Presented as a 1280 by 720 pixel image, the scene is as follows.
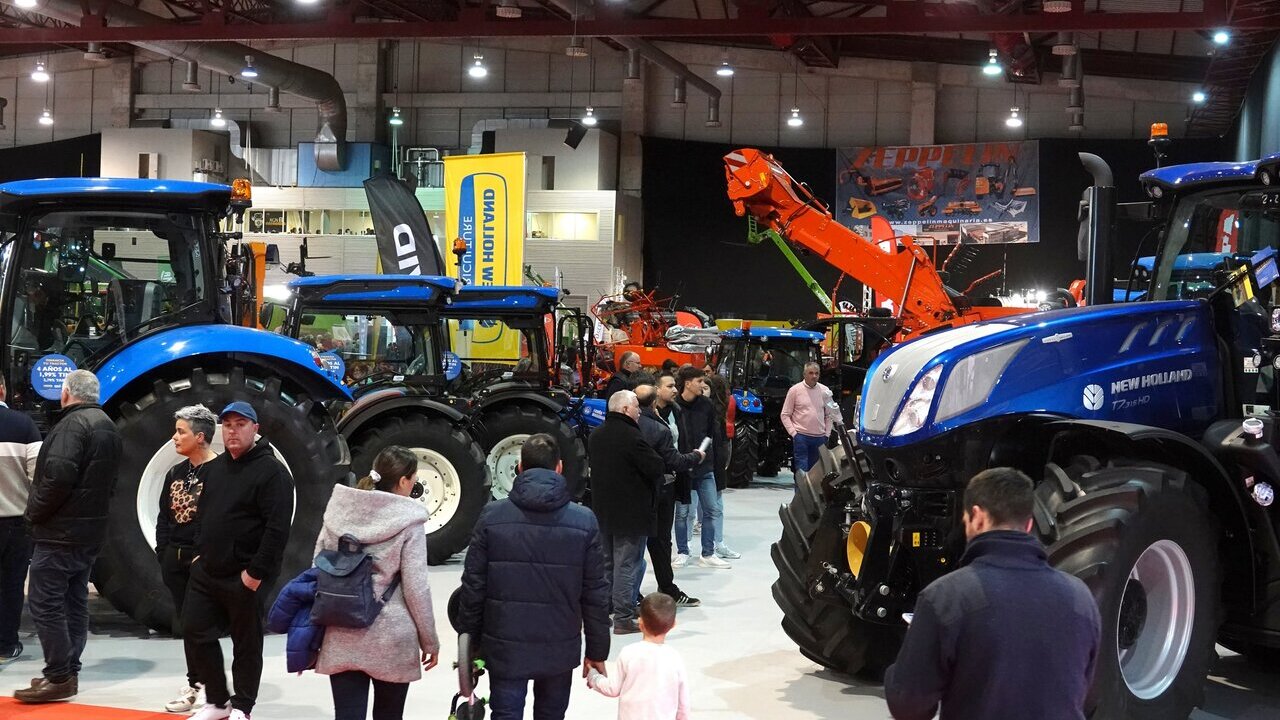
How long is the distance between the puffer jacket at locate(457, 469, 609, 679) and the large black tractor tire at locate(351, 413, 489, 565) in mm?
5353

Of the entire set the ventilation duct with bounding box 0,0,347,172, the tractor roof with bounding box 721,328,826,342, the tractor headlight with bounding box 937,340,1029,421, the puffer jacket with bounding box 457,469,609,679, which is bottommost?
the puffer jacket with bounding box 457,469,609,679

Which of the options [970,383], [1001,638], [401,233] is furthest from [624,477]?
[401,233]

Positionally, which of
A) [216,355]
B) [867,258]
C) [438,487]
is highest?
[867,258]

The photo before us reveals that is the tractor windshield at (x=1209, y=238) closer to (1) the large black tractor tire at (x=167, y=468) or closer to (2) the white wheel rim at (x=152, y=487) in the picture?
(1) the large black tractor tire at (x=167, y=468)

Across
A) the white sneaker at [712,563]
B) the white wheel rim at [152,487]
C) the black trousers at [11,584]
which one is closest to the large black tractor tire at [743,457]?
the white sneaker at [712,563]

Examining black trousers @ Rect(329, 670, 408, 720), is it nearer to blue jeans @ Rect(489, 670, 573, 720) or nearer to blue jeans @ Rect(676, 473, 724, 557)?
blue jeans @ Rect(489, 670, 573, 720)

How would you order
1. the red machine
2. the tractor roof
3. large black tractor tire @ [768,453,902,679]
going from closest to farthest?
large black tractor tire @ [768,453,902,679] < the red machine < the tractor roof

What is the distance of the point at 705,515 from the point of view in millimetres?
10328

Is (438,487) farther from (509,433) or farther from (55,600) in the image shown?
(55,600)

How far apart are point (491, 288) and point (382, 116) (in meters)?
20.5

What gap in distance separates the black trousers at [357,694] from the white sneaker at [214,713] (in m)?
1.23

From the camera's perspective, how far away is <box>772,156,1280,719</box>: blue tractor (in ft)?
17.6

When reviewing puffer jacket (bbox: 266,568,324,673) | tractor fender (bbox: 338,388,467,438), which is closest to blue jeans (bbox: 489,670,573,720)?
puffer jacket (bbox: 266,568,324,673)

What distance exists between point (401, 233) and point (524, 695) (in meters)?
16.8
